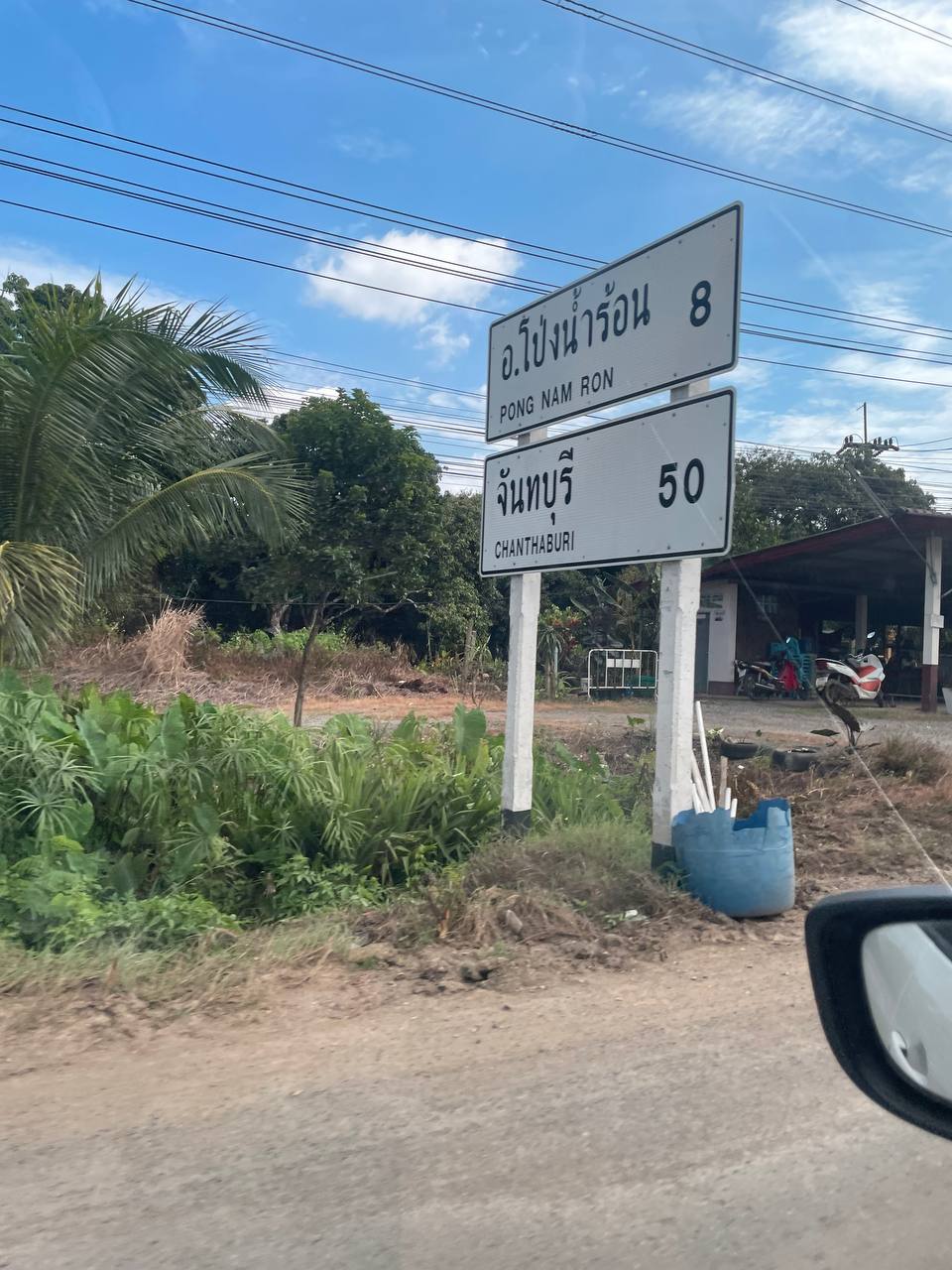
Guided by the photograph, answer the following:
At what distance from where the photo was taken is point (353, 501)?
16.7 m

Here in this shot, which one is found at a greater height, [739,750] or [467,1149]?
[739,750]

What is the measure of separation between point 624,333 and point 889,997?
16.9 ft

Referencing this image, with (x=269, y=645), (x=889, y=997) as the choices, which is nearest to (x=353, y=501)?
(x=269, y=645)

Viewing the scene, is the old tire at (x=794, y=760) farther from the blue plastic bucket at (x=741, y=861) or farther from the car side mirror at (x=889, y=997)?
the car side mirror at (x=889, y=997)

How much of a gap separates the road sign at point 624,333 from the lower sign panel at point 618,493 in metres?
0.23

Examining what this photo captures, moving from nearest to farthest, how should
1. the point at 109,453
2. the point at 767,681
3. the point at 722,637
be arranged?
the point at 109,453 → the point at 767,681 → the point at 722,637

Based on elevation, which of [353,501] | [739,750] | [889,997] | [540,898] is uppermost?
[353,501]

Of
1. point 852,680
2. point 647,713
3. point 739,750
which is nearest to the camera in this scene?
point 739,750

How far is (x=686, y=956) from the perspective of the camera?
5.39 m

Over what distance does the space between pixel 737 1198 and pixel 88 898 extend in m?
3.66

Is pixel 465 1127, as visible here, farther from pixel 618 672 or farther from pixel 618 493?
pixel 618 672

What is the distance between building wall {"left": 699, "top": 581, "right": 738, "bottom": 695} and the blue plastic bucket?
20.9 m

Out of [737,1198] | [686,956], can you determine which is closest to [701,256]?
[686,956]

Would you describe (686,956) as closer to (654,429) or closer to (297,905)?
(297,905)
